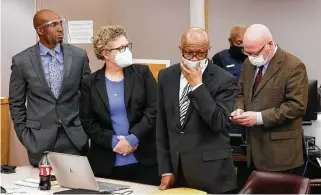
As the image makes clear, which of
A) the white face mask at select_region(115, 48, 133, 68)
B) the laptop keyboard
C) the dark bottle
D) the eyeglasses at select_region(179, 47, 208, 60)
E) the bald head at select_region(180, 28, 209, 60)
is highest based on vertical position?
the bald head at select_region(180, 28, 209, 60)

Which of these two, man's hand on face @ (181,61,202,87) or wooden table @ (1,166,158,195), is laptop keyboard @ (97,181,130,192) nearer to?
wooden table @ (1,166,158,195)

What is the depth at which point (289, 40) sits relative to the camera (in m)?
6.43

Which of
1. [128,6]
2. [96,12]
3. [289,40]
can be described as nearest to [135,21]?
[128,6]

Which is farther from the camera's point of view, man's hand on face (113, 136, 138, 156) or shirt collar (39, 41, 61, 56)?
shirt collar (39, 41, 61, 56)

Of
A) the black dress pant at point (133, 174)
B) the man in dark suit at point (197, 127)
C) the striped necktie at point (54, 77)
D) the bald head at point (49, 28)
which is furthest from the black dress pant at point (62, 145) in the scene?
the man in dark suit at point (197, 127)

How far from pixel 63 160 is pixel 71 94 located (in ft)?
3.04

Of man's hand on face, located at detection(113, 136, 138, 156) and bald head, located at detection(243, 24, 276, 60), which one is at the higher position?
bald head, located at detection(243, 24, 276, 60)

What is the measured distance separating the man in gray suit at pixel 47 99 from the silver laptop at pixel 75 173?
2.45ft

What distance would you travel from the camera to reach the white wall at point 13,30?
654 cm

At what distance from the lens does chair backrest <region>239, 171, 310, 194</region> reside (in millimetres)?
2932

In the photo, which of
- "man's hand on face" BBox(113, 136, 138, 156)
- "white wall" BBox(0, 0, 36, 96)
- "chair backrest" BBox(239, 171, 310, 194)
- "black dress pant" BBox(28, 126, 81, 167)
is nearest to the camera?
"chair backrest" BBox(239, 171, 310, 194)

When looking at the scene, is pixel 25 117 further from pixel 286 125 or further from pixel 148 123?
pixel 286 125

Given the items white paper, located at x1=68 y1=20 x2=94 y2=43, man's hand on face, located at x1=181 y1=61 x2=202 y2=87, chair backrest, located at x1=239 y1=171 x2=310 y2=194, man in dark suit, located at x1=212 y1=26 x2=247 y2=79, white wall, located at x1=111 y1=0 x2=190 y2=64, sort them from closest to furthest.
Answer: chair backrest, located at x1=239 y1=171 x2=310 y2=194
man's hand on face, located at x1=181 y1=61 x2=202 y2=87
man in dark suit, located at x1=212 y1=26 x2=247 y2=79
white paper, located at x1=68 y1=20 x2=94 y2=43
white wall, located at x1=111 y1=0 x2=190 y2=64

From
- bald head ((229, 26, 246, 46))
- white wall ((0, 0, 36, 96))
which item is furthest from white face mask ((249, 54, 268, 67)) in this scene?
white wall ((0, 0, 36, 96))
